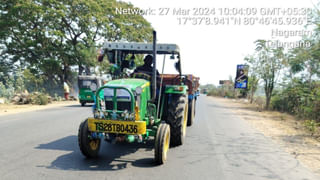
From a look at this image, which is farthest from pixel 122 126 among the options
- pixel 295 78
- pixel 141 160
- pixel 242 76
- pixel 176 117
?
pixel 242 76

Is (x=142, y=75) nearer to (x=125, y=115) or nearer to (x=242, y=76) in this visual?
(x=125, y=115)

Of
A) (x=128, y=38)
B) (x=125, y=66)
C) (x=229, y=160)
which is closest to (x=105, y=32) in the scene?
(x=128, y=38)

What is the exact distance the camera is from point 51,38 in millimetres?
28031

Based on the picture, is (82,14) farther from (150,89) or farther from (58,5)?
(150,89)

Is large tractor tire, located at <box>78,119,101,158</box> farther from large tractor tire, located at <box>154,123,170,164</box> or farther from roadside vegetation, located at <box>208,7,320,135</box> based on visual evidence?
roadside vegetation, located at <box>208,7,320,135</box>

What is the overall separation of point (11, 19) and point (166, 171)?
2600 cm

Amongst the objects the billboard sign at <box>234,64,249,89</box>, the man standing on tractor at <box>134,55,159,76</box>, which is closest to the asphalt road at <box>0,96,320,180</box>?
the man standing on tractor at <box>134,55,159,76</box>

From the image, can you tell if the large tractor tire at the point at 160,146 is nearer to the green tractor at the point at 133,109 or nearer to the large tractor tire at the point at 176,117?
the green tractor at the point at 133,109

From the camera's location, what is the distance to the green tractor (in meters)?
5.63

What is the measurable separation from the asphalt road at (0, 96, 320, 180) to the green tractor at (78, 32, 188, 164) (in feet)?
1.34

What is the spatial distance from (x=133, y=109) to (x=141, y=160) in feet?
3.63

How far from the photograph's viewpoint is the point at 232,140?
8.90m

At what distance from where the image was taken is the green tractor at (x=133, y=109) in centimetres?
563

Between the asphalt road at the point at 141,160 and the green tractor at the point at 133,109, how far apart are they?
407 millimetres
